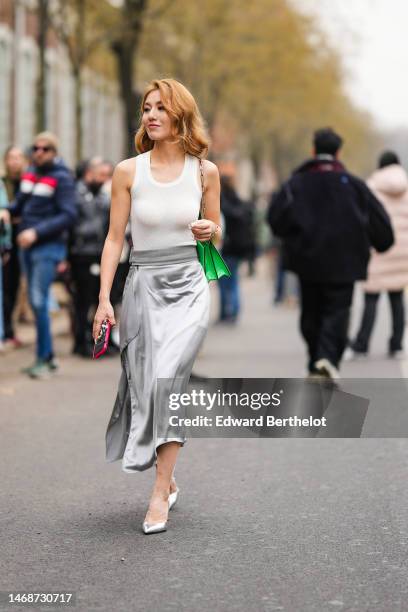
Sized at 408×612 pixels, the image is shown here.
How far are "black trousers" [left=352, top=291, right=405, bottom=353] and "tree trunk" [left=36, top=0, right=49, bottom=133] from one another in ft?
21.4

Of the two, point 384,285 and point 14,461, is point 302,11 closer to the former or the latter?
point 384,285

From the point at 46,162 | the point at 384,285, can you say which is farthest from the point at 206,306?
the point at 384,285

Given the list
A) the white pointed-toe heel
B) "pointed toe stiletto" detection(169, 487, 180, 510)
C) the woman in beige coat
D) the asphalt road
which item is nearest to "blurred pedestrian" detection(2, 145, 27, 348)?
the woman in beige coat

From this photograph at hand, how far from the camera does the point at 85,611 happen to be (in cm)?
446

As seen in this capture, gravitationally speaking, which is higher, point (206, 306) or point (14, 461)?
point (206, 306)

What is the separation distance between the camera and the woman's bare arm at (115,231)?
18.4ft

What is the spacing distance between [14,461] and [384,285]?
20.6 ft

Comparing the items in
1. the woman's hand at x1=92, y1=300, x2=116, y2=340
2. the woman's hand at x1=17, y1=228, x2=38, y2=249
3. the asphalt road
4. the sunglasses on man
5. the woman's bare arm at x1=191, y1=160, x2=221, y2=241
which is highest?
the sunglasses on man

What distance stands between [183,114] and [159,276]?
0.67 m

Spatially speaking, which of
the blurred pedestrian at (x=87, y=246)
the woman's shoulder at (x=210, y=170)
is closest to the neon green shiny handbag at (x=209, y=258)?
the woman's shoulder at (x=210, y=170)

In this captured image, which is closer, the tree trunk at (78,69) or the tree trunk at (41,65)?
the tree trunk at (41,65)

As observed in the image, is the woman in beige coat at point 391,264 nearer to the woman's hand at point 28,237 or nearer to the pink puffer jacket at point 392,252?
the pink puffer jacket at point 392,252

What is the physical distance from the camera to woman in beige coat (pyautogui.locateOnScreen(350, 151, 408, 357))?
12797 mm

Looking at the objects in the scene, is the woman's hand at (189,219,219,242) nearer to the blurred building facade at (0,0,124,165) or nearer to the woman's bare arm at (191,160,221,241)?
the woman's bare arm at (191,160,221,241)
